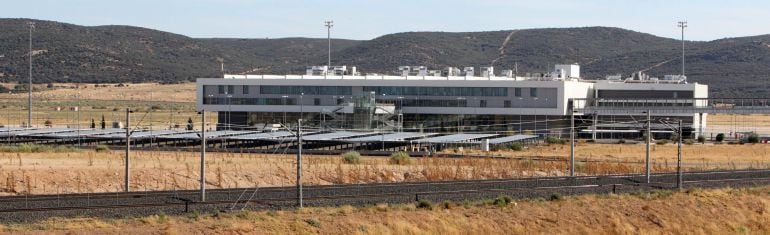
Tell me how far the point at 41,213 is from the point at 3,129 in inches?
2700

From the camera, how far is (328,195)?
2020 inches

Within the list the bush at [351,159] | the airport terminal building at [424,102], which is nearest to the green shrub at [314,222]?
the bush at [351,159]

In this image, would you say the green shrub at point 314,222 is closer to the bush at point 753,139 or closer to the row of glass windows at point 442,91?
the row of glass windows at point 442,91

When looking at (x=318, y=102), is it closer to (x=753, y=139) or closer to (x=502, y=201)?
(x=753, y=139)

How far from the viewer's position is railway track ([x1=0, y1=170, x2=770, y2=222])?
4322 cm

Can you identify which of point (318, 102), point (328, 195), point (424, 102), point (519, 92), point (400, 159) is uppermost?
point (519, 92)

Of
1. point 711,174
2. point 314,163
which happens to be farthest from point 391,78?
point 711,174

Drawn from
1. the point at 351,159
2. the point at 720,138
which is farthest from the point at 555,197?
the point at 720,138

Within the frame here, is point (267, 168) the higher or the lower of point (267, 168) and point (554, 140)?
the lower

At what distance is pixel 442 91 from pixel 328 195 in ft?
210

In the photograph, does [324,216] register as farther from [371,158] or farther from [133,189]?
[371,158]

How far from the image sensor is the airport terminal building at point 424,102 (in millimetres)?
113062

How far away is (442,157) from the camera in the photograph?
8231 centimetres

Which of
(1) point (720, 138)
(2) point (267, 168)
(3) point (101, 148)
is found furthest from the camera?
(1) point (720, 138)
